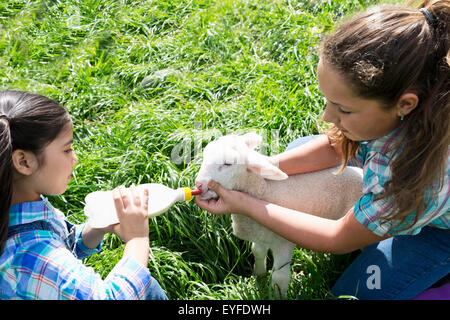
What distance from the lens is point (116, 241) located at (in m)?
2.89

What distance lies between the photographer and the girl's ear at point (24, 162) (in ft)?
5.94

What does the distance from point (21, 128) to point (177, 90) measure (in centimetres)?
214

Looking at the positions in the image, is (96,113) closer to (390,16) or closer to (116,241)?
(116,241)

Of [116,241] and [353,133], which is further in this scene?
[116,241]

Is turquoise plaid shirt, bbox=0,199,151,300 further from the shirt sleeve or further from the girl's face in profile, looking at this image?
the girl's face in profile

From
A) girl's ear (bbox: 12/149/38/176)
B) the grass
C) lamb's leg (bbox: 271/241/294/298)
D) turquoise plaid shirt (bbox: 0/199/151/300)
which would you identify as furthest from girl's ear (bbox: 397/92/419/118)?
girl's ear (bbox: 12/149/38/176)

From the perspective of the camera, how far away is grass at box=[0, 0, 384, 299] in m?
2.87

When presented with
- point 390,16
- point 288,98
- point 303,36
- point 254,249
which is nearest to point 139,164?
point 254,249

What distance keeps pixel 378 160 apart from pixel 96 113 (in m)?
2.50

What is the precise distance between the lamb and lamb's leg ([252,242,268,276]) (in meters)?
0.02

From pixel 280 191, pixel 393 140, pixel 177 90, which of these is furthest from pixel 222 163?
pixel 177 90

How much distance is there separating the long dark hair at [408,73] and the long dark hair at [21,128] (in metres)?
1.19

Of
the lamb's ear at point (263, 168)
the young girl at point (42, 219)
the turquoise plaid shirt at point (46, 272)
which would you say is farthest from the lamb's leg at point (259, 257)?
the turquoise plaid shirt at point (46, 272)

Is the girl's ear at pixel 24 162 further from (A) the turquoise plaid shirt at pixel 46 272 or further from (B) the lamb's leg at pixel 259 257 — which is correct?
(B) the lamb's leg at pixel 259 257
